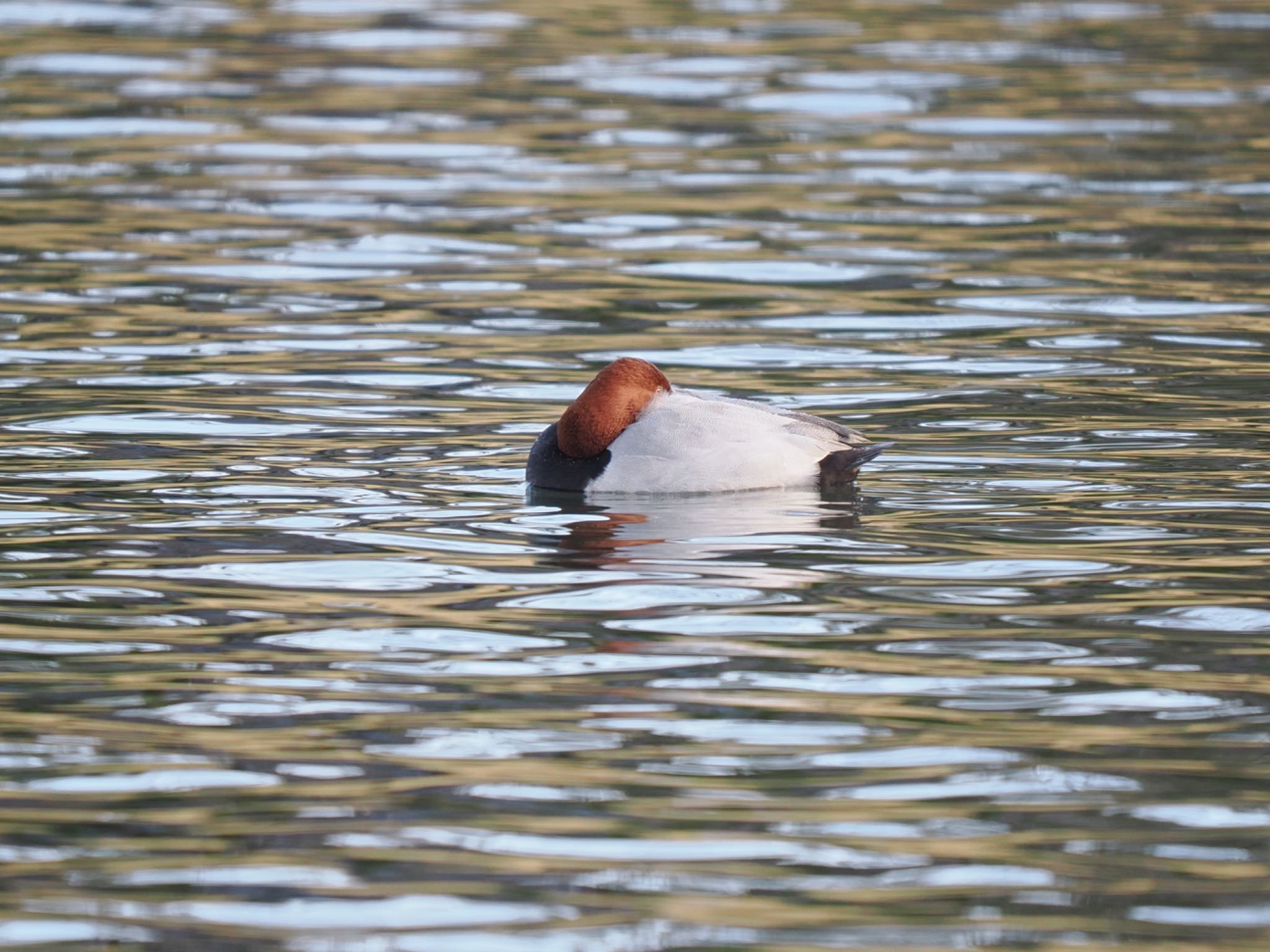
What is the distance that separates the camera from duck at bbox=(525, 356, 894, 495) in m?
8.97

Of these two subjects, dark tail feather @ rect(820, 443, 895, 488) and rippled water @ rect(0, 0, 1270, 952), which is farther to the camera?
dark tail feather @ rect(820, 443, 895, 488)

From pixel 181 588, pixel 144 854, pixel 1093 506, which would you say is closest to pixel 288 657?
pixel 181 588

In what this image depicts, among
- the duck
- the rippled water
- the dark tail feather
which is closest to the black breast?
the duck

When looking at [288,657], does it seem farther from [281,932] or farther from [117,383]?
[117,383]

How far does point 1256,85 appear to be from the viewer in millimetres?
19406

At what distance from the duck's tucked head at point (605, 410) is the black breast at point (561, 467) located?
3 cm

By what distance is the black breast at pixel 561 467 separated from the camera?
904 centimetres

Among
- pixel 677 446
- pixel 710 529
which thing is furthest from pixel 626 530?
pixel 677 446

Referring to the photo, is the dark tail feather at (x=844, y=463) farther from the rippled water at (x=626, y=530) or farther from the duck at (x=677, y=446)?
the rippled water at (x=626, y=530)

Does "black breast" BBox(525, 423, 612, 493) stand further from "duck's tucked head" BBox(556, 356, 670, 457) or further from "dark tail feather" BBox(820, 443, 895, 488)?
"dark tail feather" BBox(820, 443, 895, 488)

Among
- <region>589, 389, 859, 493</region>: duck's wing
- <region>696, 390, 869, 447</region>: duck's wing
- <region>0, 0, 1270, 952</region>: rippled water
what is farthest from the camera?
<region>696, 390, 869, 447</region>: duck's wing

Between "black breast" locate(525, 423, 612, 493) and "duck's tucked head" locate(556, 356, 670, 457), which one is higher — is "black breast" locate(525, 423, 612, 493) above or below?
below

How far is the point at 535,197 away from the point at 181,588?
8810 millimetres

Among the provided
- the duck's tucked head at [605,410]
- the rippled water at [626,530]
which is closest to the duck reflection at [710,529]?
the rippled water at [626,530]
